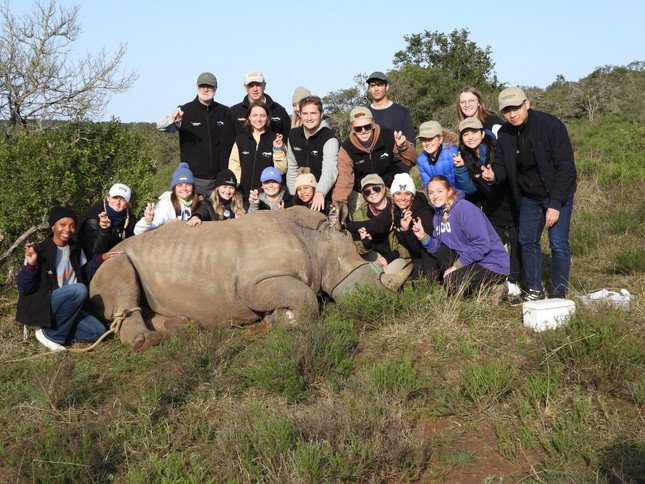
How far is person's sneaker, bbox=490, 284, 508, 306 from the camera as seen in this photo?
6645mm

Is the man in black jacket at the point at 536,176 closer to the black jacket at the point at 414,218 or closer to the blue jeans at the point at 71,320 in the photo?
the black jacket at the point at 414,218

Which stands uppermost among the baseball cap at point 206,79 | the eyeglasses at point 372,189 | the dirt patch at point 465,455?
the baseball cap at point 206,79

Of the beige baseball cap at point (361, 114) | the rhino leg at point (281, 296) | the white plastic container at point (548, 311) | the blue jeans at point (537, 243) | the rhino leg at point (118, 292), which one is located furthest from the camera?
the beige baseball cap at point (361, 114)

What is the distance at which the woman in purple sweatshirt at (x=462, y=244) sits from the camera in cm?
684

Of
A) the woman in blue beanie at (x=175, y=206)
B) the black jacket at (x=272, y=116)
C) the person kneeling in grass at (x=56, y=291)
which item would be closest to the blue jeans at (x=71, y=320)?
the person kneeling in grass at (x=56, y=291)

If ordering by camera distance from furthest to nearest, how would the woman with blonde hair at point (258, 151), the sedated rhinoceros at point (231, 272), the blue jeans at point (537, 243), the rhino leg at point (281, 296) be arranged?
the woman with blonde hair at point (258, 151)
the blue jeans at point (537, 243)
the sedated rhinoceros at point (231, 272)
the rhino leg at point (281, 296)

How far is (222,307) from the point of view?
22.4ft

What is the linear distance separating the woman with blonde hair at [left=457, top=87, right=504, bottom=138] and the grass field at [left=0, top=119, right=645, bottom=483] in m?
2.20

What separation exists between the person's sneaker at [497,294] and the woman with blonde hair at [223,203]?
306 cm

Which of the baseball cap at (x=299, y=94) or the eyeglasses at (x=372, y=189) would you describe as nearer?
the eyeglasses at (x=372, y=189)

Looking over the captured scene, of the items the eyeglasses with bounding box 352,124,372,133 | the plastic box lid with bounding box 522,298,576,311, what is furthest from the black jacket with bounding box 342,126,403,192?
the plastic box lid with bounding box 522,298,576,311

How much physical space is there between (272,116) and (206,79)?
3.27ft

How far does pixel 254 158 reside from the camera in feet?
27.6

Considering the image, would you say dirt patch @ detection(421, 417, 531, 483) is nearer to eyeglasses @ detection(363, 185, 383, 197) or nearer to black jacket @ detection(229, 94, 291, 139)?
eyeglasses @ detection(363, 185, 383, 197)
